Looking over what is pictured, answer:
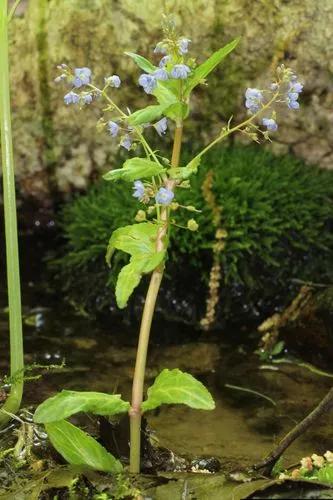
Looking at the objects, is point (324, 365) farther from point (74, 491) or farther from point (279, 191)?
point (74, 491)

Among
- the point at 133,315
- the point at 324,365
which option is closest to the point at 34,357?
the point at 133,315

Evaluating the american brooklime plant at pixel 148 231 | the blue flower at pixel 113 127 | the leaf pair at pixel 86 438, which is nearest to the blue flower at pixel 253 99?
the american brooklime plant at pixel 148 231

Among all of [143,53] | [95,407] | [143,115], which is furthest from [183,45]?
[143,53]

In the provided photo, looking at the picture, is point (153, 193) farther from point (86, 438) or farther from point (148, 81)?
point (86, 438)

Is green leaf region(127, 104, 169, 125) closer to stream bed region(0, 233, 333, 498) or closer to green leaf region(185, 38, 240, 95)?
green leaf region(185, 38, 240, 95)

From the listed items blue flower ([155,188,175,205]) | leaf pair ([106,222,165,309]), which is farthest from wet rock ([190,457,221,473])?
blue flower ([155,188,175,205])

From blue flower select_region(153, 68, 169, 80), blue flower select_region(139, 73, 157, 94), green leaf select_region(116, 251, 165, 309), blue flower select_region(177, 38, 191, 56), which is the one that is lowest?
green leaf select_region(116, 251, 165, 309)
